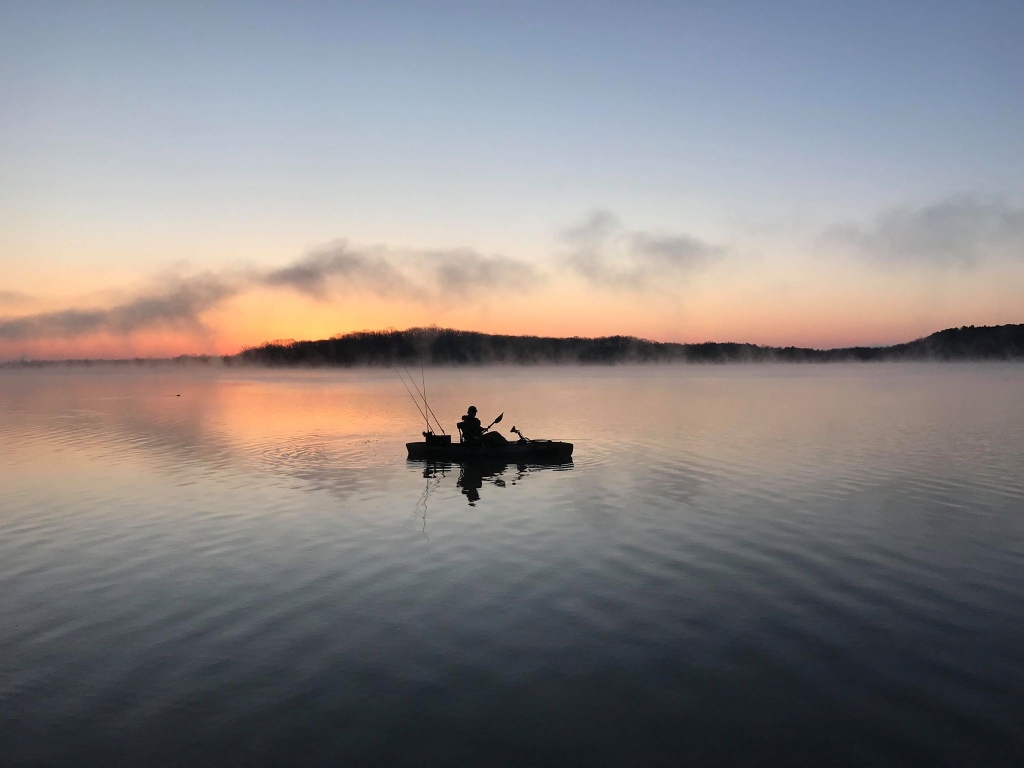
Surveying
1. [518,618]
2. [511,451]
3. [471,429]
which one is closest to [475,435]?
[471,429]

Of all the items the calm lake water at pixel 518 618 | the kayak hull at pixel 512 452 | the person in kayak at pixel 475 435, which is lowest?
the calm lake water at pixel 518 618

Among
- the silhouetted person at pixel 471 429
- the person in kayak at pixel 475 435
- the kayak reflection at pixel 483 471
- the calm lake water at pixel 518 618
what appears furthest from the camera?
the silhouetted person at pixel 471 429

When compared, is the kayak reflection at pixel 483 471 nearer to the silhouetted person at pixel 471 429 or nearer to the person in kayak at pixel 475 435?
the person in kayak at pixel 475 435

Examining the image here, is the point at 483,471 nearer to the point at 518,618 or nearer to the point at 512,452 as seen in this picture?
the point at 512,452

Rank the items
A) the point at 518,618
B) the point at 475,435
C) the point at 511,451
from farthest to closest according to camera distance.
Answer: the point at 475,435, the point at 511,451, the point at 518,618

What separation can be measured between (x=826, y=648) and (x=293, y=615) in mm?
8942

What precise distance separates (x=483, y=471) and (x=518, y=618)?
57.0 feet

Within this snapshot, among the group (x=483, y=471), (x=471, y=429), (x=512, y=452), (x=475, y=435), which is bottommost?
(x=483, y=471)

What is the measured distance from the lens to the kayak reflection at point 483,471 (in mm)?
25781

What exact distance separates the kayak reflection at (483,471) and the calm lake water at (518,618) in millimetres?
→ 470

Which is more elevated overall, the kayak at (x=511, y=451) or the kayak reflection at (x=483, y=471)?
the kayak at (x=511, y=451)

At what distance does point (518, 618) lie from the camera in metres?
11.7

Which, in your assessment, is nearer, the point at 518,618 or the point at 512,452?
the point at 518,618

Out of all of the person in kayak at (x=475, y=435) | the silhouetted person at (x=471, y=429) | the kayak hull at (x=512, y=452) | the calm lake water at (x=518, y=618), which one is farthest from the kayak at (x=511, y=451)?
the calm lake water at (x=518, y=618)
